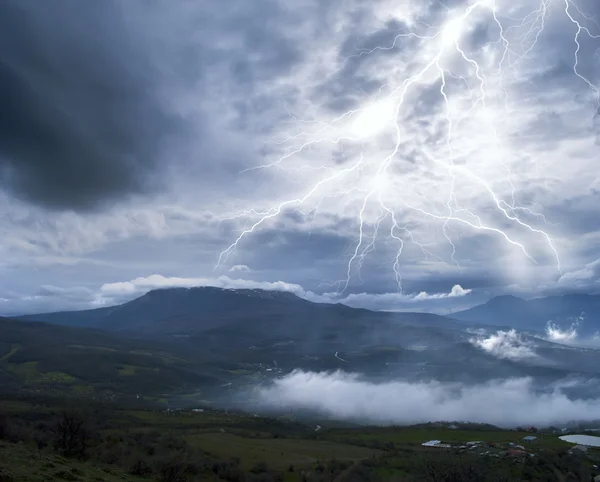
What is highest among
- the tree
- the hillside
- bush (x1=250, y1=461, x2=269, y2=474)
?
the tree

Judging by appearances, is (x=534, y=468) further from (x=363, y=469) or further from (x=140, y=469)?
(x=140, y=469)

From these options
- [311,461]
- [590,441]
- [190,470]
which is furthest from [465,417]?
[190,470]

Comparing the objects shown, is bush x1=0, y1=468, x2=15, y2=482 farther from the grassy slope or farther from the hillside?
the hillside

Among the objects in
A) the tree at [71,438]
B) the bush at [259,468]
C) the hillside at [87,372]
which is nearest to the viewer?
the tree at [71,438]

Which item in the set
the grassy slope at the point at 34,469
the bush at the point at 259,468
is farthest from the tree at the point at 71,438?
the bush at the point at 259,468

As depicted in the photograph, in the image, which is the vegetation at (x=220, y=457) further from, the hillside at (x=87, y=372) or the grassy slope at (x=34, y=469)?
the hillside at (x=87, y=372)

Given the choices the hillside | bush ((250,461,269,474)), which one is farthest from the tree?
the hillside

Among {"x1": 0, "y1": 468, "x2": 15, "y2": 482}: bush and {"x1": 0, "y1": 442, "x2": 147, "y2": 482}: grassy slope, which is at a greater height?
{"x1": 0, "y1": 468, "x2": 15, "y2": 482}: bush

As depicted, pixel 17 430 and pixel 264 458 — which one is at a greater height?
pixel 17 430

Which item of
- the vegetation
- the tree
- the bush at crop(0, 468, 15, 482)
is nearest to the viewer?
Result: the bush at crop(0, 468, 15, 482)

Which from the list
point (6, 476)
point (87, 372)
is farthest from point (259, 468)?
point (87, 372)

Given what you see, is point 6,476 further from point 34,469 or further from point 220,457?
point 220,457
